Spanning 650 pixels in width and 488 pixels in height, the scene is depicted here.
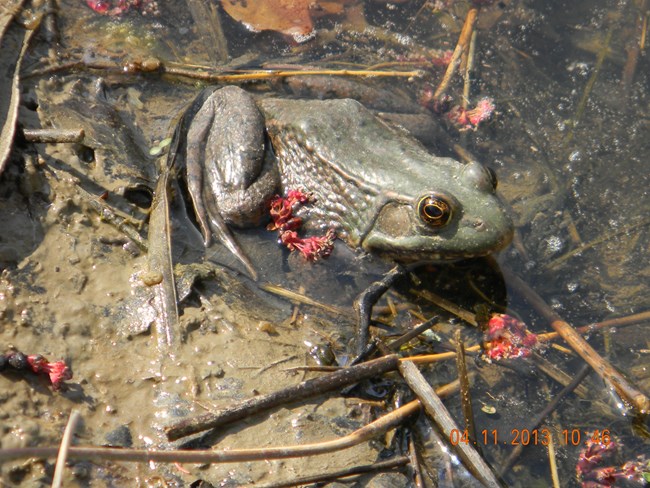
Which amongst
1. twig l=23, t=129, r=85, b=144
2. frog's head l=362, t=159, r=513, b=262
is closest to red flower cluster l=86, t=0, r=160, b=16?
twig l=23, t=129, r=85, b=144

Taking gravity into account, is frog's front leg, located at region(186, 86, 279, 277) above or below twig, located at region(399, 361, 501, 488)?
above

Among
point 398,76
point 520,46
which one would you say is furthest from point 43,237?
point 520,46

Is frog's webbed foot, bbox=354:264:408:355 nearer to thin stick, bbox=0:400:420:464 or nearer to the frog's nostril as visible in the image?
thin stick, bbox=0:400:420:464

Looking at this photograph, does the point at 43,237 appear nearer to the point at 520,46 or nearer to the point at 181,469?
the point at 181,469

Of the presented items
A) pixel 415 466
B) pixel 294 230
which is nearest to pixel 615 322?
pixel 415 466

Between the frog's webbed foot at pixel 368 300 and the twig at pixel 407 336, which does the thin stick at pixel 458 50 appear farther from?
the twig at pixel 407 336
